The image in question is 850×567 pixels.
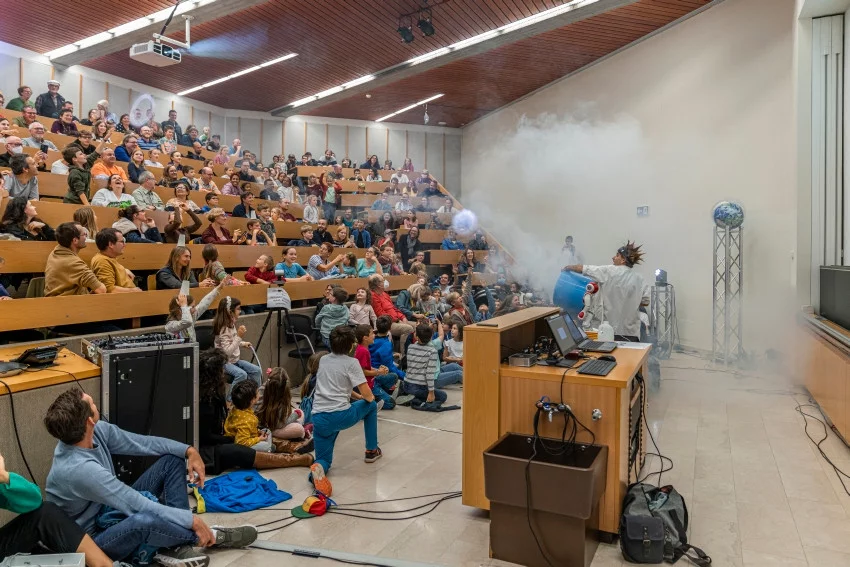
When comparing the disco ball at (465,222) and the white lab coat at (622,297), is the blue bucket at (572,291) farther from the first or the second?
the disco ball at (465,222)

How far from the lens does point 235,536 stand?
2979mm

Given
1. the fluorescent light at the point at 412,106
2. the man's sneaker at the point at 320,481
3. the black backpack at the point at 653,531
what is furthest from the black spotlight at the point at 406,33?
the black backpack at the point at 653,531

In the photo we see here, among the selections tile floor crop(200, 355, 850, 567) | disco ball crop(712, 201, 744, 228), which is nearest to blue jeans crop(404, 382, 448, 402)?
tile floor crop(200, 355, 850, 567)

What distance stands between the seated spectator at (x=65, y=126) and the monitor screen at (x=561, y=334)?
27.3 feet

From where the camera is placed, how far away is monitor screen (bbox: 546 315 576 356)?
3.49m

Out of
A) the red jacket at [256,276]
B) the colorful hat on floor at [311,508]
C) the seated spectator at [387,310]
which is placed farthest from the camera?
the seated spectator at [387,310]

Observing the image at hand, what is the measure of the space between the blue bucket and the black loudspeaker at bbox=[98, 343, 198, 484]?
13.3 feet

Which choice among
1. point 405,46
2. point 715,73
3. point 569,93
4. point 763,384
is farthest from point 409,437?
point 569,93

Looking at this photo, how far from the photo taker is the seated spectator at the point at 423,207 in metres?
14.6

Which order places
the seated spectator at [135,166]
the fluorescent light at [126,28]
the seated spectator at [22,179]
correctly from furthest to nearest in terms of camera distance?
the fluorescent light at [126,28] < the seated spectator at [135,166] < the seated spectator at [22,179]

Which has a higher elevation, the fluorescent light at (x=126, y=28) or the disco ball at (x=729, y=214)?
the fluorescent light at (x=126, y=28)

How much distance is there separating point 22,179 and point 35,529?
4.65 meters

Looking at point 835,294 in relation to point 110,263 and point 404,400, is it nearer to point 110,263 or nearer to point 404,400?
point 404,400

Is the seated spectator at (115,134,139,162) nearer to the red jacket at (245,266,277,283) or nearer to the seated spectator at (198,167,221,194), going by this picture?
the seated spectator at (198,167,221,194)
